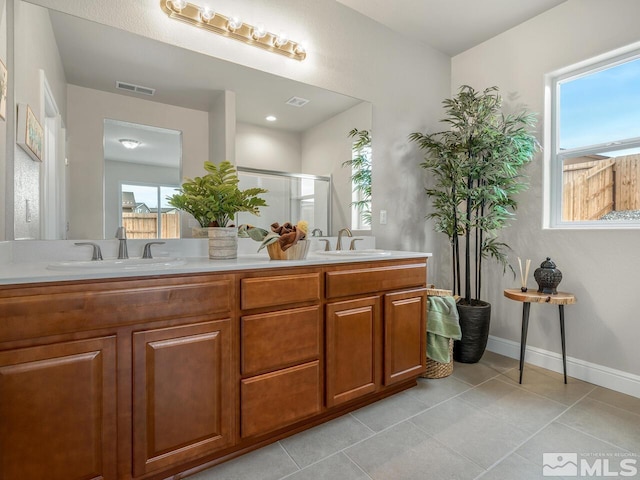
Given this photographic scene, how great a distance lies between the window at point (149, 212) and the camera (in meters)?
1.69

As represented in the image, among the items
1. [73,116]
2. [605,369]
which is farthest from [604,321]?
[73,116]

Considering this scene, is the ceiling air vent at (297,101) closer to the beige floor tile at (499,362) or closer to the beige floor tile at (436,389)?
the beige floor tile at (436,389)

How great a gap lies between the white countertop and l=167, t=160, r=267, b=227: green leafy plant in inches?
8.1

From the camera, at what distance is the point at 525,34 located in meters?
2.63

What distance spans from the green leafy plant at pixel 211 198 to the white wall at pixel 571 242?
224 cm

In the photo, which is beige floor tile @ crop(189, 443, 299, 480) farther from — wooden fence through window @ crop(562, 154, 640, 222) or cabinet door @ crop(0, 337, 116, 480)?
wooden fence through window @ crop(562, 154, 640, 222)

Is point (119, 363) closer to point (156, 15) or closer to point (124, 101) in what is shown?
point (124, 101)

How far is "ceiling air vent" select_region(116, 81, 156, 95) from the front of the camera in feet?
5.56

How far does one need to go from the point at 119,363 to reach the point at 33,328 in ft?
0.93

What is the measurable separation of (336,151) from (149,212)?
1323mm

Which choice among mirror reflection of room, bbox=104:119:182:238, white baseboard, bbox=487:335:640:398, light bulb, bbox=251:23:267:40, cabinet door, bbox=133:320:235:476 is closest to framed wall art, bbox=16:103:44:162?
mirror reflection of room, bbox=104:119:182:238

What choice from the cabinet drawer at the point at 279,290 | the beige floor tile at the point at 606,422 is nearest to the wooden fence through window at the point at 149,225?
the cabinet drawer at the point at 279,290

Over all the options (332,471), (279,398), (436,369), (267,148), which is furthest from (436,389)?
(267,148)

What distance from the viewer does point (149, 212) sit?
174 cm
